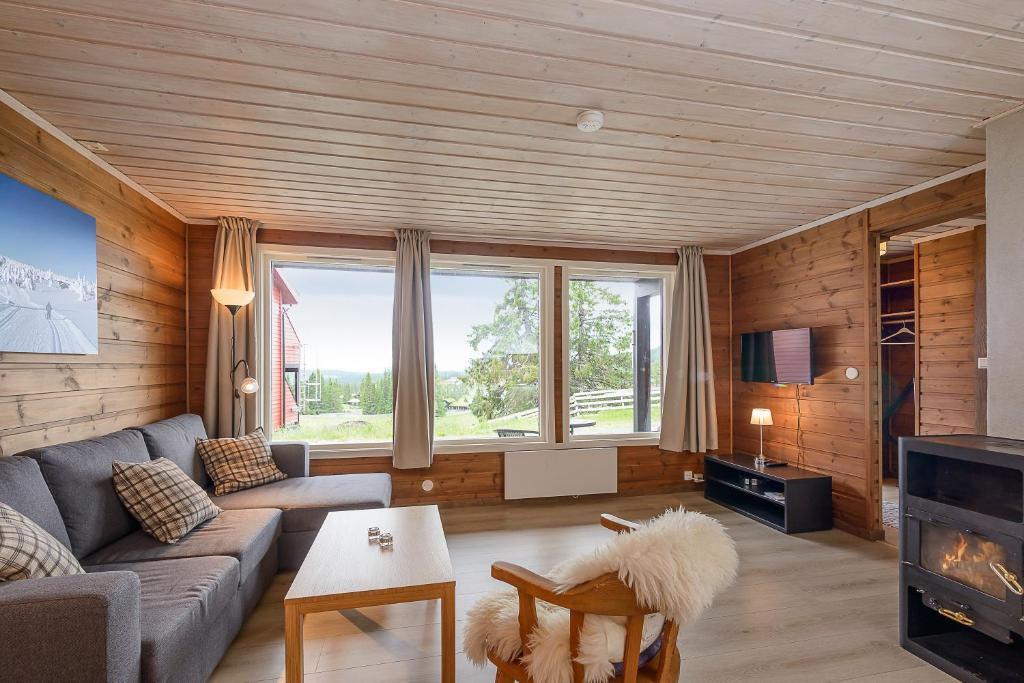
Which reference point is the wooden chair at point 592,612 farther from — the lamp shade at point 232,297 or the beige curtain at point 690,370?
the beige curtain at point 690,370

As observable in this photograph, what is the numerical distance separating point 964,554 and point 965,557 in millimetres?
12

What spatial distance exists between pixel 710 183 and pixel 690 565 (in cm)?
257

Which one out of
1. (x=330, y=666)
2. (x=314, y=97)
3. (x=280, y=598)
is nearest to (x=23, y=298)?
(x=314, y=97)

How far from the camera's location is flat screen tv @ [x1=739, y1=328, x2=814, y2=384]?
4.02m

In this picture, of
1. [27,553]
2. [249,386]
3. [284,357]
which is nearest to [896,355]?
[284,357]

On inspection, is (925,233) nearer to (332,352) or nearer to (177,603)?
(332,352)

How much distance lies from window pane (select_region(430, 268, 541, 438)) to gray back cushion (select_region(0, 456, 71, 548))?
109 inches

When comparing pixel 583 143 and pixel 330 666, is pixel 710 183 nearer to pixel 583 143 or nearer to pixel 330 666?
pixel 583 143

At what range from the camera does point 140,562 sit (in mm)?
2172

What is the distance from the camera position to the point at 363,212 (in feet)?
12.4

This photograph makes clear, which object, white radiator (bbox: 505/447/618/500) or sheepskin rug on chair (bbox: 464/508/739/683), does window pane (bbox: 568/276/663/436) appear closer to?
white radiator (bbox: 505/447/618/500)

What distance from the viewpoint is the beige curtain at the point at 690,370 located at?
15.7ft

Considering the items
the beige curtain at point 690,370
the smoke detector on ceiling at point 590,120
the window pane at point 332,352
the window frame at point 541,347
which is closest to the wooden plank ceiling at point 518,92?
the smoke detector on ceiling at point 590,120

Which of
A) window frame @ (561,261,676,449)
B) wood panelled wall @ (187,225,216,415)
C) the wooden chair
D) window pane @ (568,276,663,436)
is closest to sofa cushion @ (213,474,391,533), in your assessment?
wood panelled wall @ (187,225,216,415)
